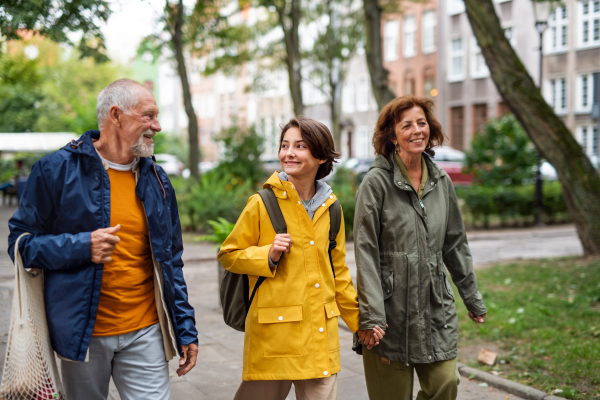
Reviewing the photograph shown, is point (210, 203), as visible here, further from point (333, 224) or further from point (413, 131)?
point (333, 224)

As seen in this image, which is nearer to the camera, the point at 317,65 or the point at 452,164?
the point at 452,164

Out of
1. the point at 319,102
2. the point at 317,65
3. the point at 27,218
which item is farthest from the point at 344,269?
the point at 319,102

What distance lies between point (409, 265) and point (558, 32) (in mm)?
33155

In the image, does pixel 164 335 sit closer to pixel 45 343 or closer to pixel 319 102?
pixel 45 343

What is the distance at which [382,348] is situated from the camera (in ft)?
10.8

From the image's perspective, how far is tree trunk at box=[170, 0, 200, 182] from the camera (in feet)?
57.1

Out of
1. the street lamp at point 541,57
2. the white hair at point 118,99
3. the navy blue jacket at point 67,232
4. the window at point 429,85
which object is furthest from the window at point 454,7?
the navy blue jacket at point 67,232

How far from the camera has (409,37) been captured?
41062mm

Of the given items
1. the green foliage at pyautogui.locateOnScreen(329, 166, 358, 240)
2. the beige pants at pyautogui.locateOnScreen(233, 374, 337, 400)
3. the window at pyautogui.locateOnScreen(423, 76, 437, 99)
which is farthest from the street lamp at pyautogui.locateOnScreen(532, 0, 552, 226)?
the window at pyautogui.locateOnScreen(423, 76, 437, 99)

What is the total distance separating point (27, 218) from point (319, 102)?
46214 millimetres

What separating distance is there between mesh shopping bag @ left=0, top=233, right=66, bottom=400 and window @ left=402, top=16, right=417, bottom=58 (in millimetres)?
40498

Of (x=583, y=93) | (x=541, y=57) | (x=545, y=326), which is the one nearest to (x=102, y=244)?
(x=545, y=326)

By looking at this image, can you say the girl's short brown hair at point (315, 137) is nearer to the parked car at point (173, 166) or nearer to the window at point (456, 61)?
the window at point (456, 61)

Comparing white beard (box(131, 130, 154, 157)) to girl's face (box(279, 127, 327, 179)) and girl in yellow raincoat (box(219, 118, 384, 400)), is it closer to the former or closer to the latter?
girl in yellow raincoat (box(219, 118, 384, 400))
